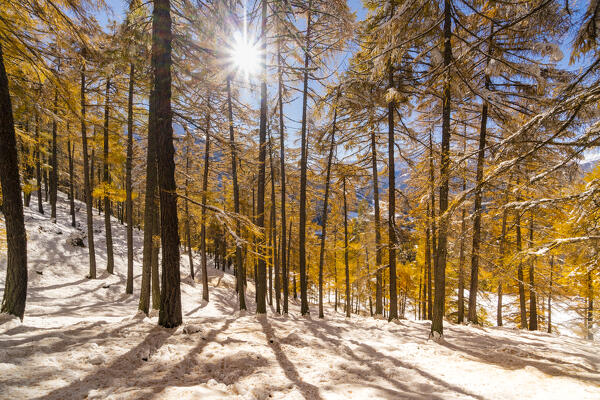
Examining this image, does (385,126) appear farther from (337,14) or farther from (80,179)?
(80,179)

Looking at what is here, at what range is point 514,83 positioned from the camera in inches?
348

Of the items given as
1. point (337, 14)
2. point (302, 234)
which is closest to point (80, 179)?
point (302, 234)

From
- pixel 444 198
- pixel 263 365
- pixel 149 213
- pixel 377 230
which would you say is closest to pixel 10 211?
pixel 149 213

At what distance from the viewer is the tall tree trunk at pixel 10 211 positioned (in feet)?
17.0

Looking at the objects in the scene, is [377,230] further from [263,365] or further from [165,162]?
[165,162]

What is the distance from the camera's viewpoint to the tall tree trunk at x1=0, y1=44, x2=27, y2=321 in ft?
17.0

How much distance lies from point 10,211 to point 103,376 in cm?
467

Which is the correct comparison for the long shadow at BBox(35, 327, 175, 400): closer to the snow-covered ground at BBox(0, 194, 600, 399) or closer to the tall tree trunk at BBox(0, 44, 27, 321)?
the snow-covered ground at BBox(0, 194, 600, 399)

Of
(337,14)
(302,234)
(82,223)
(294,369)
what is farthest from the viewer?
(82,223)

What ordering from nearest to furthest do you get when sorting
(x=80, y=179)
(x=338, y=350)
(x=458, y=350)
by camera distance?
(x=338, y=350) < (x=458, y=350) < (x=80, y=179)

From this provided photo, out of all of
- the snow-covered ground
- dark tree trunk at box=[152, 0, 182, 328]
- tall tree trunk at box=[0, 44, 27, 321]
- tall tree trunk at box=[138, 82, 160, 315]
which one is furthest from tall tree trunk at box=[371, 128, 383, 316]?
tall tree trunk at box=[0, 44, 27, 321]

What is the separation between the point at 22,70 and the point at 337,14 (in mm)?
9327

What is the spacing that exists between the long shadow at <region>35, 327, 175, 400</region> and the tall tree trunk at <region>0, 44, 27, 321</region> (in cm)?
318

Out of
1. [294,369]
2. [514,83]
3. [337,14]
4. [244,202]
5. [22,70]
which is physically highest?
[337,14]
